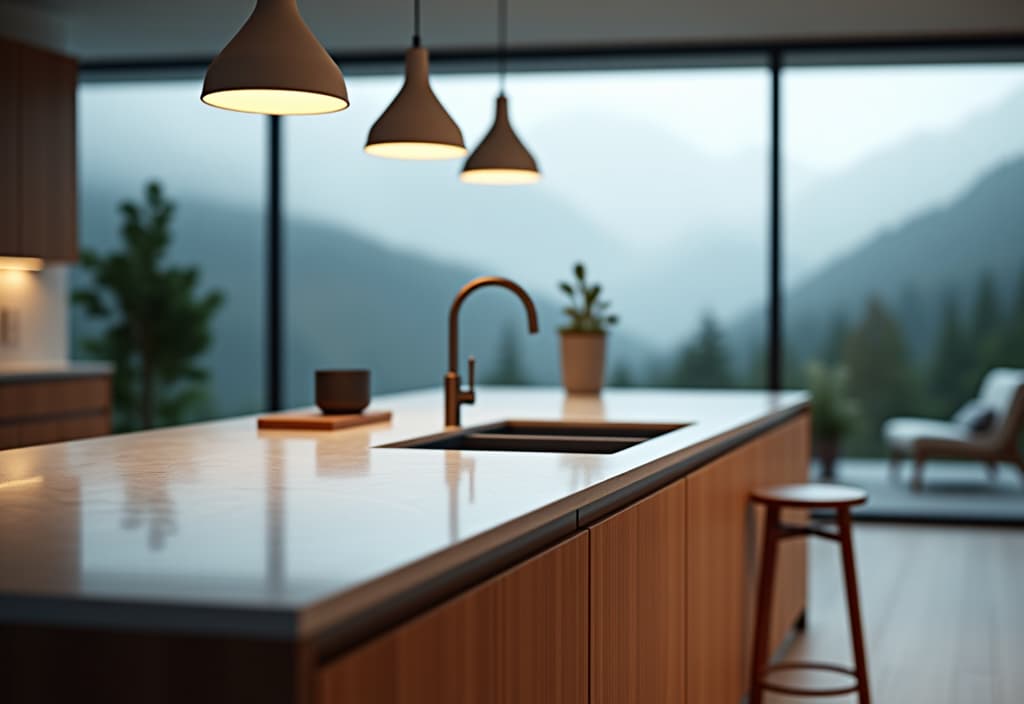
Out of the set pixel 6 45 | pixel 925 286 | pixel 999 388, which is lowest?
pixel 999 388

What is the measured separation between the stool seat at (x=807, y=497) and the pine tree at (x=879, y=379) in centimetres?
434

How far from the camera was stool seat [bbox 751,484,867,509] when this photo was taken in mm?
3154

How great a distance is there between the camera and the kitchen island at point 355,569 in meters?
1.02

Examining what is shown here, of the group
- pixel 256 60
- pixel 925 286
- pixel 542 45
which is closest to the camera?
pixel 256 60

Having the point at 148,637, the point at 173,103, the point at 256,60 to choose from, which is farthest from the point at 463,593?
the point at 173,103

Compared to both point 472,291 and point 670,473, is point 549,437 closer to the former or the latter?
point 472,291

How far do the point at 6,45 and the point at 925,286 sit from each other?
18.0ft

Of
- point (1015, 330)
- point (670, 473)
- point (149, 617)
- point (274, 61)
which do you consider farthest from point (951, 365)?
point (149, 617)

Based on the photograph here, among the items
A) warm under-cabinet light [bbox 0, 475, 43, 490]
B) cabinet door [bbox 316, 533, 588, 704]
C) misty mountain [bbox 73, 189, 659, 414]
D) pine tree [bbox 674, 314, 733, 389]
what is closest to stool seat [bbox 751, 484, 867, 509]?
cabinet door [bbox 316, 533, 588, 704]

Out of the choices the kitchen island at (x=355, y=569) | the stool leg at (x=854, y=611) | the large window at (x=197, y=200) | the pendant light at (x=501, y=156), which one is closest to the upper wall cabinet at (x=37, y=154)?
the large window at (x=197, y=200)

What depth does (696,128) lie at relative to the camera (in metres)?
7.98

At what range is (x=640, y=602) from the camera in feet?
6.86

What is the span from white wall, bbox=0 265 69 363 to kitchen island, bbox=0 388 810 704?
12.4 ft

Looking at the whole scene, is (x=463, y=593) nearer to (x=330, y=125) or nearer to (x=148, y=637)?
(x=148, y=637)
